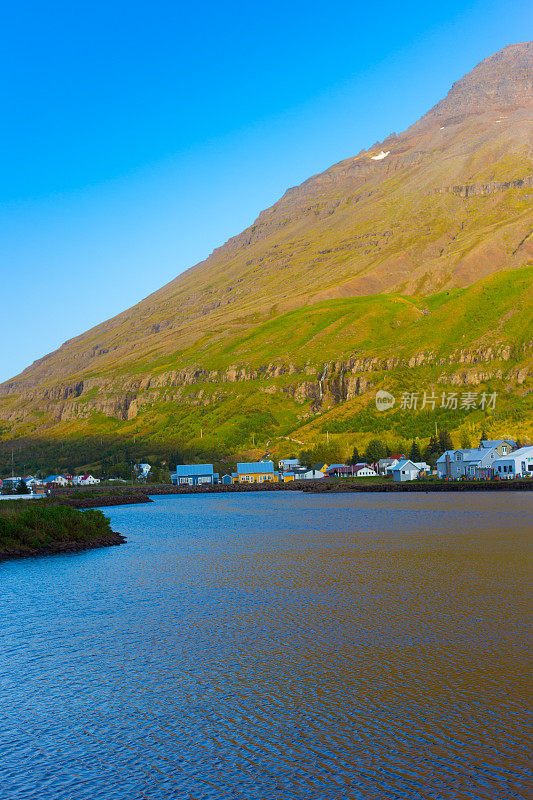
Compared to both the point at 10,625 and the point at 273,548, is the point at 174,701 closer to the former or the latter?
the point at 10,625

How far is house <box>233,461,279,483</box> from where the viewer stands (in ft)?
603

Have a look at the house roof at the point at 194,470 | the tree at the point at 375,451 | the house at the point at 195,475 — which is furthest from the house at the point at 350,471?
the house roof at the point at 194,470

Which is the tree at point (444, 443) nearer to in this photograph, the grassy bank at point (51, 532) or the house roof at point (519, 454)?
the house roof at point (519, 454)

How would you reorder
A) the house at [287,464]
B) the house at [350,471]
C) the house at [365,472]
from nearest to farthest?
the house at [365,472]
the house at [350,471]
the house at [287,464]

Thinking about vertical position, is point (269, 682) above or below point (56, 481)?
above

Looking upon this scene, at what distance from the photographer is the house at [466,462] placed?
123 m

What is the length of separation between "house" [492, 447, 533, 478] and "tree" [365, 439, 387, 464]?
149ft

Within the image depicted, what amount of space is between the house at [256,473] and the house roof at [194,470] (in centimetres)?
921

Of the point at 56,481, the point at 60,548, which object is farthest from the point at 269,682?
the point at 56,481

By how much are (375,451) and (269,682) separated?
496ft

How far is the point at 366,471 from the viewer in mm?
159000

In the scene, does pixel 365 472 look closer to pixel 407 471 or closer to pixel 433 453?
pixel 433 453

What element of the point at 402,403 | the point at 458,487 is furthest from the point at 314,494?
the point at 402,403

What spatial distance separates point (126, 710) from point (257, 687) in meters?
3.23
